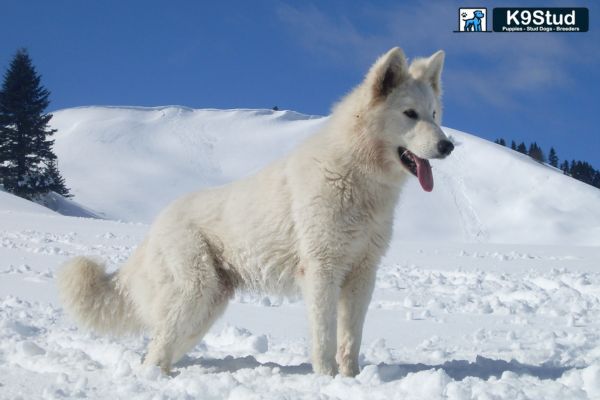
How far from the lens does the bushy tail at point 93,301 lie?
17.6ft

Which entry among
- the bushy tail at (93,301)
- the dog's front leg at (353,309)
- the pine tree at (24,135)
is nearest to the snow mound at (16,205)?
the pine tree at (24,135)

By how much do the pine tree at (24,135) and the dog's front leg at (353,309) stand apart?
111 ft

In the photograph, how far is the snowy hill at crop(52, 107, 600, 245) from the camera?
43.6 m

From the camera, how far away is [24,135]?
1433 inches

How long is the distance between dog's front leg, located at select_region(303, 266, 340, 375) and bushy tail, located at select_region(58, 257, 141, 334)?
181 centimetres

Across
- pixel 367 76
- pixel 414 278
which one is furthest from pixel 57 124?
pixel 367 76

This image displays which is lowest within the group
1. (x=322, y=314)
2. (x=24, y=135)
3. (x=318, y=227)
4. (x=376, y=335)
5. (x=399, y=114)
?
(x=376, y=335)

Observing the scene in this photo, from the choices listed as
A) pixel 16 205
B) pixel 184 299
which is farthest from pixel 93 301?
pixel 16 205

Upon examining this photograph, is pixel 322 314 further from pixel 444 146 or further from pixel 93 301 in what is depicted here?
pixel 93 301

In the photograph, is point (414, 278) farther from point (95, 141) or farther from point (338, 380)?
point (95, 141)

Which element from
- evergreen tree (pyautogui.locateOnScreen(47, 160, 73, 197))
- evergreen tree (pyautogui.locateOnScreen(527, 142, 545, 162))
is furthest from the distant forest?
→ evergreen tree (pyautogui.locateOnScreen(47, 160, 73, 197))

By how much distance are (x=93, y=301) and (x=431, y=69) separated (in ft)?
11.6

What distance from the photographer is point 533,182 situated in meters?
53.7

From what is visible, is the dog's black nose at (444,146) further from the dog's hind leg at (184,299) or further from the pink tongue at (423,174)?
the dog's hind leg at (184,299)
